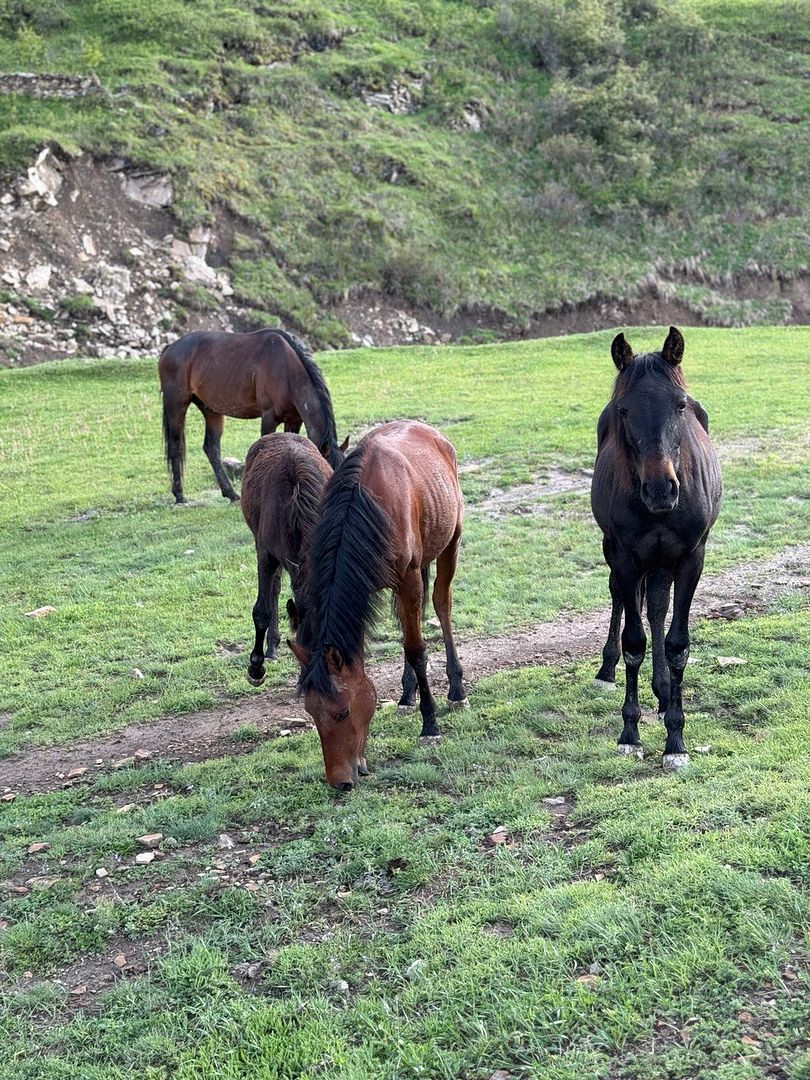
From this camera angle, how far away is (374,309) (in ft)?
A: 99.0

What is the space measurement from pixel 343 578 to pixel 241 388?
8.00 m

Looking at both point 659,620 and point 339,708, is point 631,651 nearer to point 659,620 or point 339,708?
point 659,620

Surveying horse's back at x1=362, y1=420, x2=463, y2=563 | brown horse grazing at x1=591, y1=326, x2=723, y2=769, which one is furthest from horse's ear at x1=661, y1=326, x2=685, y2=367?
horse's back at x1=362, y1=420, x2=463, y2=563

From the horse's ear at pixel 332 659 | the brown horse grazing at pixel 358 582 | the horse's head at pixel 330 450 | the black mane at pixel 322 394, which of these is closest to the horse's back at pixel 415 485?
the brown horse grazing at pixel 358 582

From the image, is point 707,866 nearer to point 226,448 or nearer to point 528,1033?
point 528,1033

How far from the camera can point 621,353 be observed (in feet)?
17.2

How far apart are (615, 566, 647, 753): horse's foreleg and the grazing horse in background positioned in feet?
6.78

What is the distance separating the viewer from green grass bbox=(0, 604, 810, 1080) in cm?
324

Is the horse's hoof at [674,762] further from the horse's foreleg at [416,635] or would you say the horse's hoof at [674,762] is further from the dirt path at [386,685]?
the dirt path at [386,685]

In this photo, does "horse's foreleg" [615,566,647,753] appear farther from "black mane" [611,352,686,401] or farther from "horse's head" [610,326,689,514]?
"black mane" [611,352,686,401]

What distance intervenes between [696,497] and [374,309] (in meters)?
26.1

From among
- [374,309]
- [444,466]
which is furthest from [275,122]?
[444,466]

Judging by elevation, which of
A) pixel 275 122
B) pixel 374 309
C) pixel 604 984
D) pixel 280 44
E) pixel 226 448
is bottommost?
pixel 604 984

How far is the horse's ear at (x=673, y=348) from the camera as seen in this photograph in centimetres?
500
